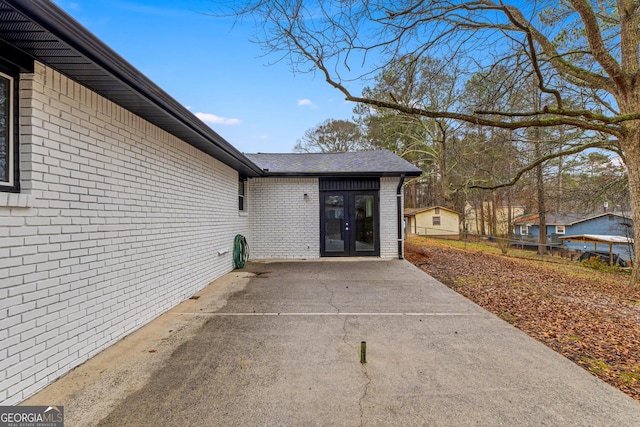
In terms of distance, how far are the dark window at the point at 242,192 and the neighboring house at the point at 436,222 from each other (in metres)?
18.4

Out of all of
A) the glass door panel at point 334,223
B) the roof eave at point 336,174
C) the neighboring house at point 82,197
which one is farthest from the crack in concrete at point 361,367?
the roof eave at point 336,174

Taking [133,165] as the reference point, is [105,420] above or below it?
below

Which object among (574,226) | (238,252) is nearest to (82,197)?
(238,252)

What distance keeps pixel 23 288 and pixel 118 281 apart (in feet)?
3.45

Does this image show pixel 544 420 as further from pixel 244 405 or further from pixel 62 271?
pixel 62 271

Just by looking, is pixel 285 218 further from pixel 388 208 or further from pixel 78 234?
pixel 78 234

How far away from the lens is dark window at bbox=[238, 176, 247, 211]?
27.1ft

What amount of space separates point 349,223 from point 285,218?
201 centimetres

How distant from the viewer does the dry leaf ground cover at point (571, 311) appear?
2.81 m

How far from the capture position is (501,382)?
93.6 inches

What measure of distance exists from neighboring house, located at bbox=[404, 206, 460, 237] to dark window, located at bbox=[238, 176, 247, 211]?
724 inches

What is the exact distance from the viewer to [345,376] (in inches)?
96.3

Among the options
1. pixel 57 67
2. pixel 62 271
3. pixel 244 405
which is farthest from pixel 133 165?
pixel 244 405

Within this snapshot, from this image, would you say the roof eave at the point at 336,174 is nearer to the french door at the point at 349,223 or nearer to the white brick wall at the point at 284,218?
the white brick wall at the point at 284,218
